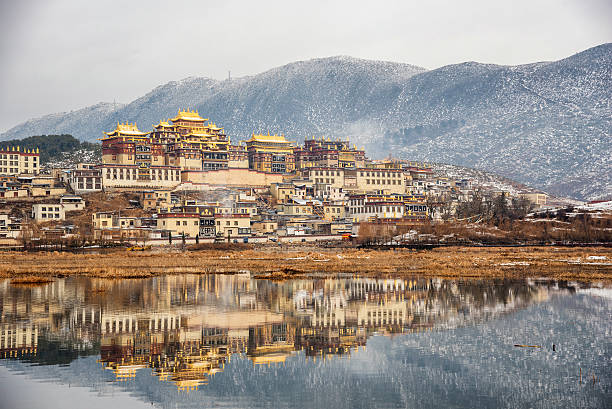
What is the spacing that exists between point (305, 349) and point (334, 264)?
3881 cm

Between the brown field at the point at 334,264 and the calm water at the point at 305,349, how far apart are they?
35.4 feet

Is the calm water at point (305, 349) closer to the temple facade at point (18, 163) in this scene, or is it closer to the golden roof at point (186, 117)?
the temple facade at point (18, 163)

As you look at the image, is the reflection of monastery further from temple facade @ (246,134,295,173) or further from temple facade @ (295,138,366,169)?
temple facade @ (295,138,366,169)

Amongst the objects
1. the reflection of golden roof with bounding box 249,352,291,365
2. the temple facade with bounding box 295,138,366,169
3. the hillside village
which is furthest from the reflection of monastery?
the temple facade with bounding box 295,138,366,169

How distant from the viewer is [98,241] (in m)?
93.6

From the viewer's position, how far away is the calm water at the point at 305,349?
21.8 metres

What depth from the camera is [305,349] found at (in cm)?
2770

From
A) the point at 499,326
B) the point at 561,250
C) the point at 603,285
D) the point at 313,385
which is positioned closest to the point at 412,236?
the point at 561,250

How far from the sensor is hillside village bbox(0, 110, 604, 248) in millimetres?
105438

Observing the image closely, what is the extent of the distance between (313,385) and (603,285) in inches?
1160

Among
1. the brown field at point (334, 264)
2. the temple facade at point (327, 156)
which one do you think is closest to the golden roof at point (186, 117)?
the temple facade at point (327, 156)

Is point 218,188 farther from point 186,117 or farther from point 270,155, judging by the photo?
point 186,117

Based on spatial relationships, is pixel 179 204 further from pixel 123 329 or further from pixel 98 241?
pixel 123 329

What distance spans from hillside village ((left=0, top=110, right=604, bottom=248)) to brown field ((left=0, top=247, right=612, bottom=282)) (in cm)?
2052
